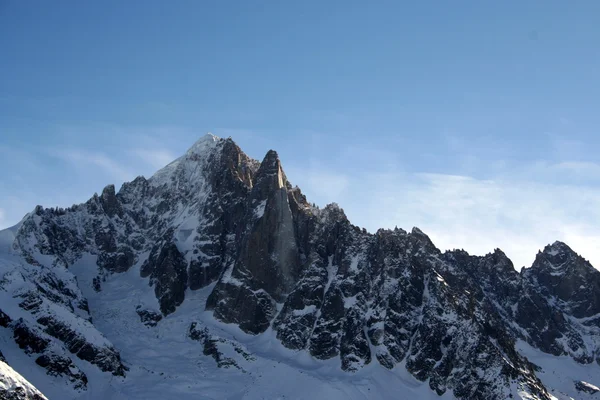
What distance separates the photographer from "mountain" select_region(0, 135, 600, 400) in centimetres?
13275

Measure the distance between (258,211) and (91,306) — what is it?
5930 cm

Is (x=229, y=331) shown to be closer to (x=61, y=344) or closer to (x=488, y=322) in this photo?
(x=61, y=344)

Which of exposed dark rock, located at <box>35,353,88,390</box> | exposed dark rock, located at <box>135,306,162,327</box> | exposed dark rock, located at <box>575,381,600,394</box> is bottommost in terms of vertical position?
exposed dark rock, located at <box>35,353,88,390</box>

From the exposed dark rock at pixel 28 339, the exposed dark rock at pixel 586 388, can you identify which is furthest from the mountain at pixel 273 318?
the exposed dark rock at pixel 586 388

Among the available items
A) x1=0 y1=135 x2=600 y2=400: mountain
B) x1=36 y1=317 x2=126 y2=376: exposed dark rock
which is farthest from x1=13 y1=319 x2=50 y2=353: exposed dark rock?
x1=36 y1=317 x2=126 y2=376: exposed dark rock

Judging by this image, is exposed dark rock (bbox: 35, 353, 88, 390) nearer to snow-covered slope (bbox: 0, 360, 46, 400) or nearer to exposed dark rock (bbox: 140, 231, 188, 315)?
exposed dark rock (bbox: 140, 231, 188, 315)

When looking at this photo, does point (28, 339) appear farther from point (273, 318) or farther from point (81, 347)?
point (273, 318)

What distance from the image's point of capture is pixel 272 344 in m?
154

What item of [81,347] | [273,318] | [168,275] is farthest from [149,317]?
[273,318]

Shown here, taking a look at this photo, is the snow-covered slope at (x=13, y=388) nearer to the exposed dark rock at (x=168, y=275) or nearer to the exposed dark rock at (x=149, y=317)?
the exposed dark rock at (x=149, y=317)

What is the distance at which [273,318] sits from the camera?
164m

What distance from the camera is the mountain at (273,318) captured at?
132750 millimetres

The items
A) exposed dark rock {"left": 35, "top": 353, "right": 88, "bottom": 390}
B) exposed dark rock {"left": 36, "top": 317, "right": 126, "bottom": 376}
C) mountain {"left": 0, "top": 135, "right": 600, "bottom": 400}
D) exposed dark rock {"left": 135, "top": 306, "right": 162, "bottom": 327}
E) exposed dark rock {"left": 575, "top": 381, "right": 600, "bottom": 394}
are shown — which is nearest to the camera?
exposed dark rock {"left": 35, "top": 353, "right": 88, "bottom": 390}

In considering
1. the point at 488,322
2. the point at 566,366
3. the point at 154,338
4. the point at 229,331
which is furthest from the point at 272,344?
the point at 566,366
